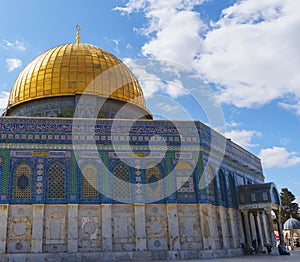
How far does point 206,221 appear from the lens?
1371 cm

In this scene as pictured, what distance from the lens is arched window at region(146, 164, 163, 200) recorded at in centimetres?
1368

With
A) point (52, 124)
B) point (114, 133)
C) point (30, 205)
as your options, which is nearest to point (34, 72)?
point (52, 124)

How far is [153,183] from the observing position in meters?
13.8

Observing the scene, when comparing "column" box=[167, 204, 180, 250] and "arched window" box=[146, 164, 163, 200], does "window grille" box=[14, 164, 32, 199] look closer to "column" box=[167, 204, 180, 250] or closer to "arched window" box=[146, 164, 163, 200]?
"arched window" box=[146, 164, 163, 200]

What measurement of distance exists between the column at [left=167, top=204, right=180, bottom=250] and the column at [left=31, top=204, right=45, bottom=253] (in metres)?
4.40

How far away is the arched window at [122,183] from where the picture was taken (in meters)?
13.4

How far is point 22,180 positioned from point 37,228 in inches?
69.1

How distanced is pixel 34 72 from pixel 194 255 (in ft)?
34.9

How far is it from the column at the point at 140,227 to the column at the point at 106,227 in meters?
0.92

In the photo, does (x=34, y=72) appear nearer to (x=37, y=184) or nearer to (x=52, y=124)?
(x=52, y=124)

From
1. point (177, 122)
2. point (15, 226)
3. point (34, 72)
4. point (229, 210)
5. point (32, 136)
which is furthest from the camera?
point (34, 72)

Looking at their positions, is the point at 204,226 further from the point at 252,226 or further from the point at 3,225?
the point at 3,225

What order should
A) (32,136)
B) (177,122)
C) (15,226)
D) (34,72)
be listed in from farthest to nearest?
(34,72)
(177,122)
(32,136)
(15,226)

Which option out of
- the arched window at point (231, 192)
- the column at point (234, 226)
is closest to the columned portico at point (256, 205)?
the arched window at point (231, 192)
